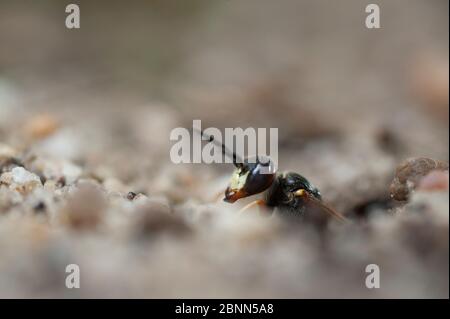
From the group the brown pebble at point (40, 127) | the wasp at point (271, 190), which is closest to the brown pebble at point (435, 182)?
the wasp at point (271, 190)

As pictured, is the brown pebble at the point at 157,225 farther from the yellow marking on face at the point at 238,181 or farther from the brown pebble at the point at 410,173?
the brown pebble at the point at 410,173

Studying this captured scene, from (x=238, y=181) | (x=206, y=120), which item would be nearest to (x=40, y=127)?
(x=206, y=120)

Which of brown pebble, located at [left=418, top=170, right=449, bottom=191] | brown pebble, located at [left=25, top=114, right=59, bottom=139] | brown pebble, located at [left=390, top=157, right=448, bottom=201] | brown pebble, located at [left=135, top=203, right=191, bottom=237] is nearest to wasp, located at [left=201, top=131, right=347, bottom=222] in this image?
brown pebble, located at [left=390, top=157, right=448, bottom=201]

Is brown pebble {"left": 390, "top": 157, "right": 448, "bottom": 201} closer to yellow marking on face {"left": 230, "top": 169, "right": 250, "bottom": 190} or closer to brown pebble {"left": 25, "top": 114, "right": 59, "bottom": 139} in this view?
yellow marking on face {"left": 230, "top": 169, "right": 250, "bottom": 190}

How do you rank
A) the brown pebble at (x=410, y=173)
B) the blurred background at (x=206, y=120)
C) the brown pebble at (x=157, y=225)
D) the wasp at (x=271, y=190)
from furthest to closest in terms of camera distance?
the wasp at (x=271, y=190) < the brown pebble at (x=410, y=173) < the brown pebble at (x=157, y=225) < the blurred background at (x=206, y=120)
